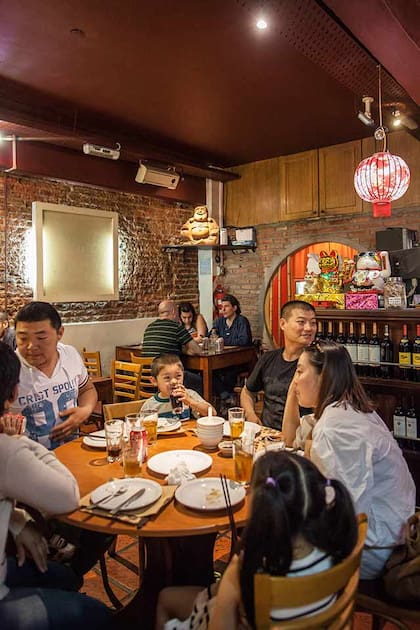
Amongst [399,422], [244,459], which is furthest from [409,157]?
[244,459]

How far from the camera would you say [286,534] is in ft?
3.65

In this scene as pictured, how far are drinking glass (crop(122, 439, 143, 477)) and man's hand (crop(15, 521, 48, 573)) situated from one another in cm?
39

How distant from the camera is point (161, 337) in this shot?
4977 millimetres

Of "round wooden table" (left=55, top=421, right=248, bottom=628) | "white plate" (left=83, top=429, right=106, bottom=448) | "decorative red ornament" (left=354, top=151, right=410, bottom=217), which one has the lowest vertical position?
"round wooden table" (left=55, top=421, right=248, bottom=628)

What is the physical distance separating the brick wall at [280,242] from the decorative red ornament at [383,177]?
4.67ft

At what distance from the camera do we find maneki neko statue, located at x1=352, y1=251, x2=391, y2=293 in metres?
3.69

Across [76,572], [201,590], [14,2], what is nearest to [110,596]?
[76,572]

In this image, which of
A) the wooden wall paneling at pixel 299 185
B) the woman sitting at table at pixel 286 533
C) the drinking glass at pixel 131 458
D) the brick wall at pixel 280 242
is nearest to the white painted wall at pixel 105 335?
the brick wall at pixel 280 242

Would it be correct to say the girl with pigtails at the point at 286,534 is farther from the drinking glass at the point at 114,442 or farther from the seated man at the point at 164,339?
the seated man at the point at 164,339

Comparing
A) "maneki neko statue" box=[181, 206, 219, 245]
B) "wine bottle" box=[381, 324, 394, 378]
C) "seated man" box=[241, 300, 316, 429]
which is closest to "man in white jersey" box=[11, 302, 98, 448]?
"seated man" box=[241, 300, 316, 429]

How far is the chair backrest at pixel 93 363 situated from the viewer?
5.79 metres

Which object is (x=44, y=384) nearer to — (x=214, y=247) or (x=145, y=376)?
(x=145, y=376)

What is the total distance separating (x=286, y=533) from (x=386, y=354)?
2.70 metres

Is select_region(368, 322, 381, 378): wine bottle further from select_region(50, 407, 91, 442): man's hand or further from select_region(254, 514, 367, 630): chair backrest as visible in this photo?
select_region(254, 514, 367, 630): chair backrest
